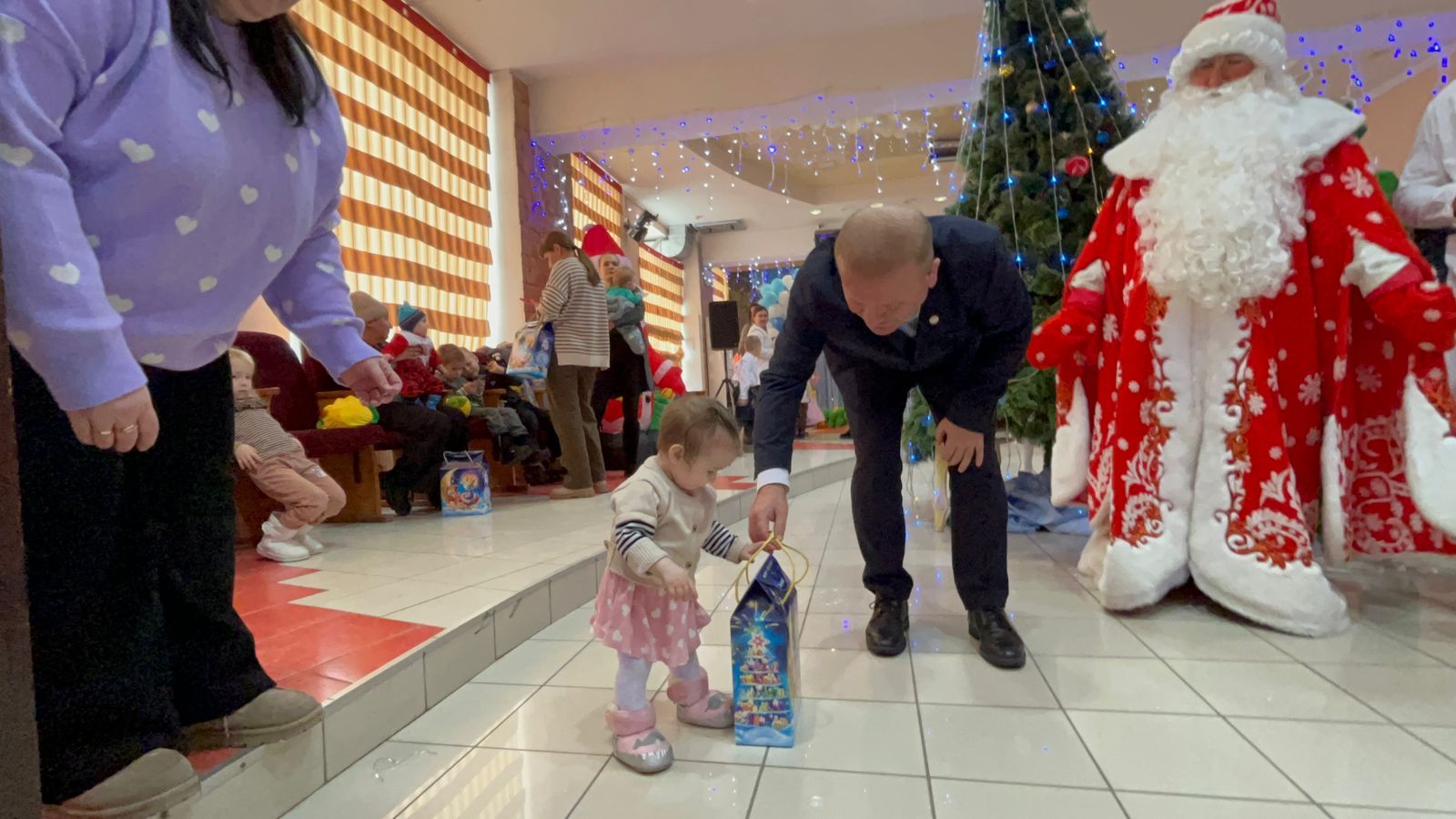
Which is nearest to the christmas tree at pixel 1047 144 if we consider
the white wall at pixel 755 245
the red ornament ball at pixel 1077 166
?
the red ornament ball at pixel 1077 166

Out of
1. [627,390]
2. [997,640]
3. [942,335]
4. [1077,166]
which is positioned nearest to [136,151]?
[942,335]

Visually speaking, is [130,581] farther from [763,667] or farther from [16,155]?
[763,667]

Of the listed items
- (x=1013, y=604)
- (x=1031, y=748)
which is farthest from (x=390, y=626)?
(x=1013, y=604)

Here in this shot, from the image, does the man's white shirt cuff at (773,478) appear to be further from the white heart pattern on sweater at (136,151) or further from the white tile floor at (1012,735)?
the white heart pattern on sweater at (136,151)

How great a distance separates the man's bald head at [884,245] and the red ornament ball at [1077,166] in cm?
182

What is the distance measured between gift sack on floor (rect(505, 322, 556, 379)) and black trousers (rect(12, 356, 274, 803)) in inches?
90.4

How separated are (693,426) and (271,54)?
79cm

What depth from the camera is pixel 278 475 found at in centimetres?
241

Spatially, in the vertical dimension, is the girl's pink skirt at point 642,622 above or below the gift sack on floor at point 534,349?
below

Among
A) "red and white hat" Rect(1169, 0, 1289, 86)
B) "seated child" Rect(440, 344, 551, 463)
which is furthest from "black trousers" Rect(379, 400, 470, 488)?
"red and white hat" Rect(1169, 0, 1289, 86)

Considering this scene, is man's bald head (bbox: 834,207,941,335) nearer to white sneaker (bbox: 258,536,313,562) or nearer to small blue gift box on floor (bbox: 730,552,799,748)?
small blue gift box on floor (bbox: 730,552,799,748)

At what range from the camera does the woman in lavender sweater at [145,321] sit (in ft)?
2.40

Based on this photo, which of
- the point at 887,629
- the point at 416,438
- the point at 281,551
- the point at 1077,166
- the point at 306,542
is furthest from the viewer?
the point at 416,438

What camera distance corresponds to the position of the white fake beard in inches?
68.7
